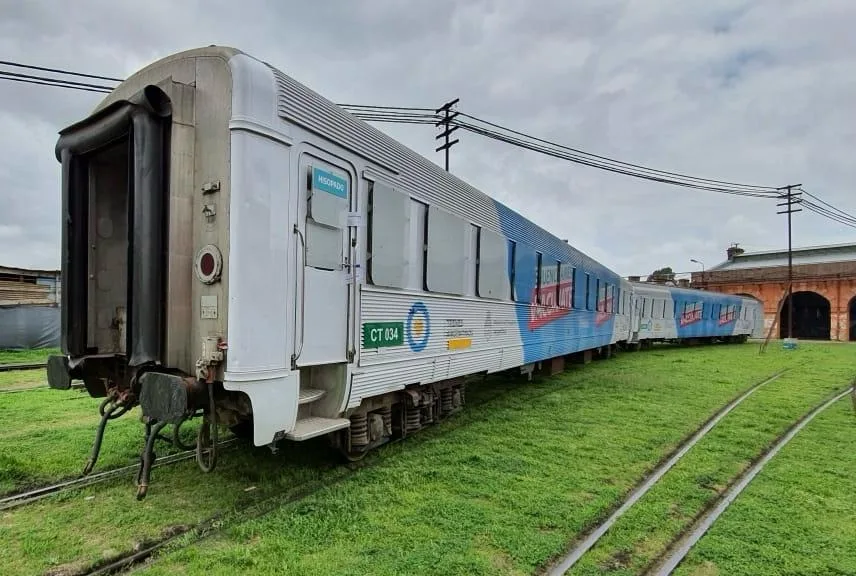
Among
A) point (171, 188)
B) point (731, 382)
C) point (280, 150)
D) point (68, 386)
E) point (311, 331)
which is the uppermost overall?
point (280, 150)

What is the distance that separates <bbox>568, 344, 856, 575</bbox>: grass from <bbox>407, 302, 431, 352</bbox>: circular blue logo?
2.62 metres

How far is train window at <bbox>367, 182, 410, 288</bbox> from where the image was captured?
5234 mm

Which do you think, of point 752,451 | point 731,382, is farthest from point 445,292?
point 731,382

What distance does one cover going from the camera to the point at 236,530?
3.88 m

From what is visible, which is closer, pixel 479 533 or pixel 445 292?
pixel 479 533

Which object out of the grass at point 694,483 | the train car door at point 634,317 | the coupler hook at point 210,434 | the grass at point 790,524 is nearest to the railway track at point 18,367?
the coupler hook at point 210,434

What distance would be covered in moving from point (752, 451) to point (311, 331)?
533 cm

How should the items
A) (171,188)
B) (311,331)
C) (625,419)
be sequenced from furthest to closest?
(625,419)
(311,331)
(171,188)

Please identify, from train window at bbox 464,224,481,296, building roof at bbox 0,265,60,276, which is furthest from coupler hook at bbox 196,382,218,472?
building roof at bbox 0,265,60,276

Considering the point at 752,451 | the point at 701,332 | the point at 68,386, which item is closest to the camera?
the point at 68,386

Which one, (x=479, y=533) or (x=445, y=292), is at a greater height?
(x=445, y=292)

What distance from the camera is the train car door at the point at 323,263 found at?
4398 millimetres

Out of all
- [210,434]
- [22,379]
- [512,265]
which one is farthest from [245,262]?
[22,379]

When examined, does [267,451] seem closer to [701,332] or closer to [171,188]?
[171,188]
